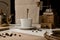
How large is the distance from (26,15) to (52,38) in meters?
0.79

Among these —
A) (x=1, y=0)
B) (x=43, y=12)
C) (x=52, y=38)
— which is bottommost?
(x=52, y=38)

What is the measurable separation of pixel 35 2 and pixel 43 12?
14 cm

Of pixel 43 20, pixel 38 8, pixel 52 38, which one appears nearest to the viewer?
pixel 52 38

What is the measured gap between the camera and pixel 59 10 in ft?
4.17

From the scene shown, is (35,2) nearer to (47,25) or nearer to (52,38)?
(47,25)

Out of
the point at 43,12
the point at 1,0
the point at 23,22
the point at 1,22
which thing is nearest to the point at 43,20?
the point at 43,12

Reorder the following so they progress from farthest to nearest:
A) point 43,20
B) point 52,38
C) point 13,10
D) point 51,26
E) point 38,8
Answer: point 13,10, point 38,8, point 43,20, point 51,26, point 52,38

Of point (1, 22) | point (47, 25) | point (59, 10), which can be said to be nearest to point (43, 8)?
point (59, 10)

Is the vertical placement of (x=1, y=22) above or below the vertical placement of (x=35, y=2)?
below

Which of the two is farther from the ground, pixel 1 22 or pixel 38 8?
pixel 38 8

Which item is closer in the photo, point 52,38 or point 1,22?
point 52,38

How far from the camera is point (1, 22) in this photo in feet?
4.26

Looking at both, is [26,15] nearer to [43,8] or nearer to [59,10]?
[43,8]

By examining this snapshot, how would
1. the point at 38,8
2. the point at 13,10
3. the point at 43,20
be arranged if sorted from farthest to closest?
the point at 13,10, the point at 38,8, the point at 43,20
